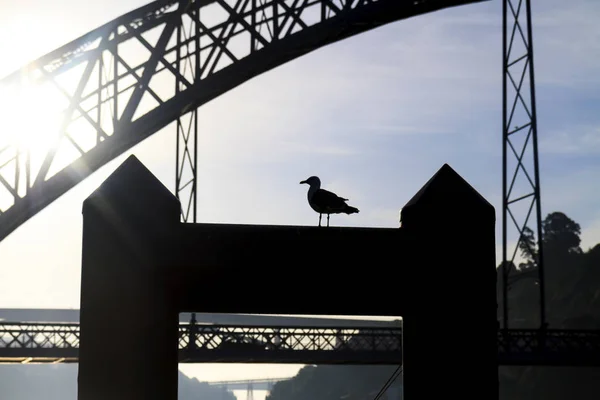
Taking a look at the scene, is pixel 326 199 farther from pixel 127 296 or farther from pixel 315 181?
pixel 127 296

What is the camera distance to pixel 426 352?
46.5 feet

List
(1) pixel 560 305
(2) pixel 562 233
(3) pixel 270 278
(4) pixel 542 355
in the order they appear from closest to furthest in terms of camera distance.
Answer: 1. (3) pixel 270 278
2. (4) pixel 542 355
3. (1) pixel 560 305
4. (2) pixel 562 233

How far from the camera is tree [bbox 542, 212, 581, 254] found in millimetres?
150250

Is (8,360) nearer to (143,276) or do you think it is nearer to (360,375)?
(143,276)

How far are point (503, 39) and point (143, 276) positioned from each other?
32383 millimetres

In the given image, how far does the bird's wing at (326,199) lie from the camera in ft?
48.3

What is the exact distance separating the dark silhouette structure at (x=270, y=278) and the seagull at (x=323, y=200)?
0.60m

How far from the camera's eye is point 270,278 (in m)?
14.1

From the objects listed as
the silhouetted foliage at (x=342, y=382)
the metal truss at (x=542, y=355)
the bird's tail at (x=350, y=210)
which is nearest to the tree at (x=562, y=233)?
the silhouetted foliage at (x=342, y=382)

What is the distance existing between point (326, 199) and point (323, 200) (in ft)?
0.14

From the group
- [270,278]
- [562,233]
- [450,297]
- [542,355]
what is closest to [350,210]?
[270,278]

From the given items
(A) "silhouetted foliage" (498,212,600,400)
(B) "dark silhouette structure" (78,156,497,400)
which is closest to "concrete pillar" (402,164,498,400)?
(B) "dark silhouette structure" (78,156,497,400)

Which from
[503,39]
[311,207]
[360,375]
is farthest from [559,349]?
[360,375]

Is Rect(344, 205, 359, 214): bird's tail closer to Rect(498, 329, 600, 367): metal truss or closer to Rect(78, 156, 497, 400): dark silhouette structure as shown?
Rect(78, 156, 497, 400): dark silhouette structure
